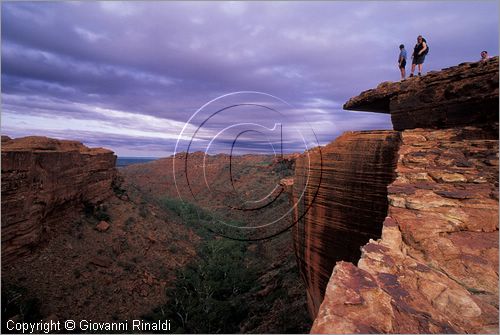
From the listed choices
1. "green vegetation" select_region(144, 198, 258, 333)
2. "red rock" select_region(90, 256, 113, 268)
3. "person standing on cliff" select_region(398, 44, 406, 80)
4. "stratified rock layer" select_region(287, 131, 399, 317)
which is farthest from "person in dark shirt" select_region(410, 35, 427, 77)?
"red rock" select_region(90, 256, 113, 268)

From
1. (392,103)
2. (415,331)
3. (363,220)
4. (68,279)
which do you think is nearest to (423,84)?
(392,103)

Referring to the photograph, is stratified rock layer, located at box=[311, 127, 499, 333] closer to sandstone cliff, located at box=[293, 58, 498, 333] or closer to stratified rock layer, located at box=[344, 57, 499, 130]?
sandstone cliff, located at box=[293, 58, 498, 333]

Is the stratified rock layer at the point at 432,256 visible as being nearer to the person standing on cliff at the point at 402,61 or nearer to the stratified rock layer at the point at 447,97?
the stratified rock layer at the point at 447,97

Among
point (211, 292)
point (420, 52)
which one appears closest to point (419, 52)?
point (420, 52)

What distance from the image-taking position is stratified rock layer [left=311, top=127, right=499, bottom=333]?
271 cm

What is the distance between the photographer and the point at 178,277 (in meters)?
22.5

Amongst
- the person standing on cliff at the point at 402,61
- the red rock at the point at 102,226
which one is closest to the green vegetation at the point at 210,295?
the red rock at the point at 102,226

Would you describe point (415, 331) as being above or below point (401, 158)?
below

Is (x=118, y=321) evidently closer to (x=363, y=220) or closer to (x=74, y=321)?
(x=74, y=321)

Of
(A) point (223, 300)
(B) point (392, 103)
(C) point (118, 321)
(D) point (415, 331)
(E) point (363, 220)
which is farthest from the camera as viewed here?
(A) point (223, 300)

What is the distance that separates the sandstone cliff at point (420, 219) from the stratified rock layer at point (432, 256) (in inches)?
0.5

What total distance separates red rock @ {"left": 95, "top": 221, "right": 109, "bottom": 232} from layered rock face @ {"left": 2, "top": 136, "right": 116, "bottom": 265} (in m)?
1.99

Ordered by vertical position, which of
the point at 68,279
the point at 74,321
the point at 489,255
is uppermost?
the point at 489,255

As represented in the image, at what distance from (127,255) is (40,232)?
266 inches
